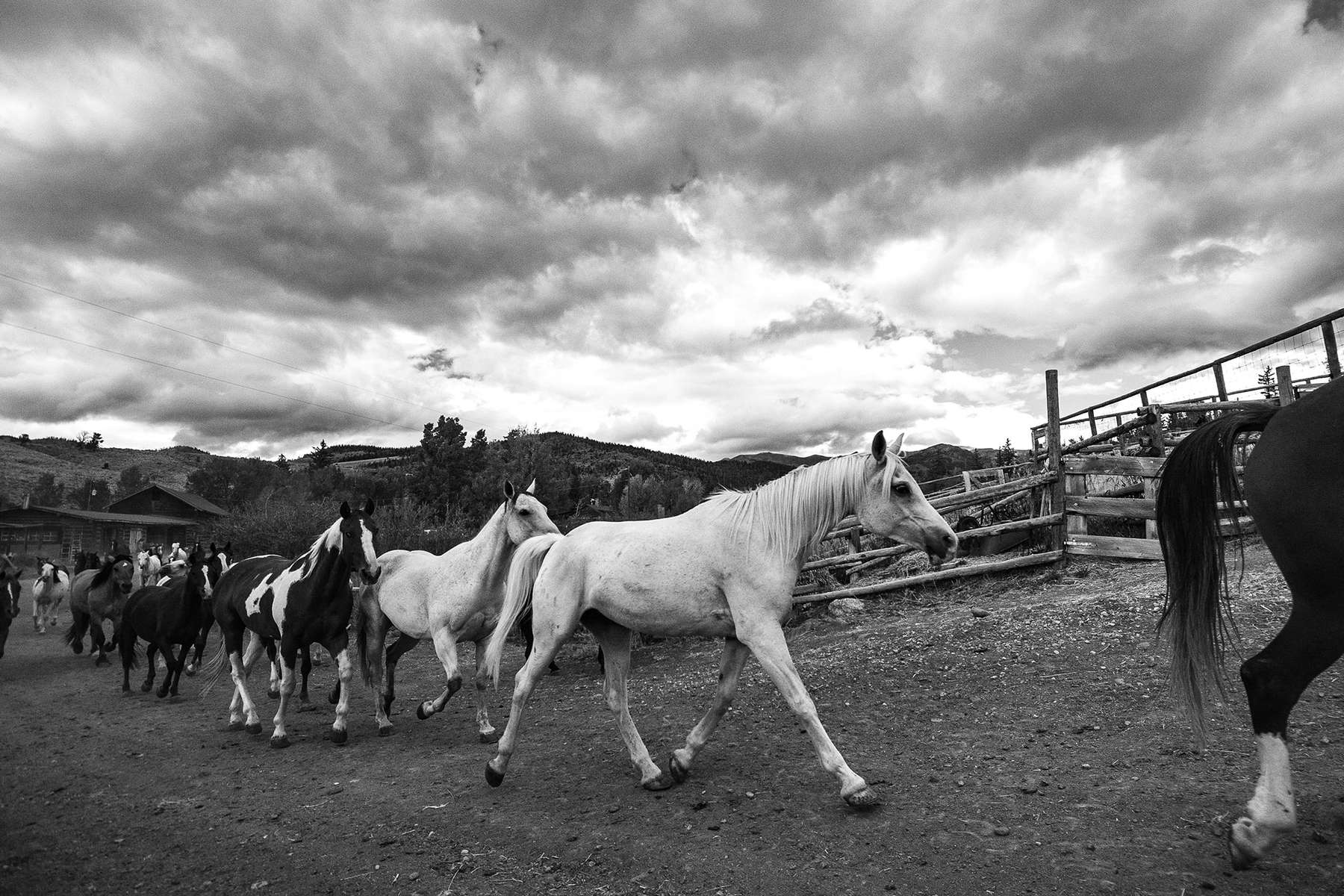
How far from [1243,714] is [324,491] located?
54.4 m

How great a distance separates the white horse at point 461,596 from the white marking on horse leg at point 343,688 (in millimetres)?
328

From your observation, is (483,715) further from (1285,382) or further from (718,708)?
(1285,382)

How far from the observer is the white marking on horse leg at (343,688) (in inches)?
266

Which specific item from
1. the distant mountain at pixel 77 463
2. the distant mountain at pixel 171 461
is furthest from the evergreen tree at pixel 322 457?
the distant mountain at pixel 77 463

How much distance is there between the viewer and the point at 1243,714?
459 cm

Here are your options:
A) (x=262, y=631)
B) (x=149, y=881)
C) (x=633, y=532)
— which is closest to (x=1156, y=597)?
(x=633, y=532)

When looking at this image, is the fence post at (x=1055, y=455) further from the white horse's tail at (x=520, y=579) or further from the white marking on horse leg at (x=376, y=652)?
the white marking on horse leg at (x=376, y=652)

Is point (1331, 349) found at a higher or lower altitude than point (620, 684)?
higher

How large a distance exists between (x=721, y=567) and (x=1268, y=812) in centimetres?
281

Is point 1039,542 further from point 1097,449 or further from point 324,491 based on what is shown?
point 324,491

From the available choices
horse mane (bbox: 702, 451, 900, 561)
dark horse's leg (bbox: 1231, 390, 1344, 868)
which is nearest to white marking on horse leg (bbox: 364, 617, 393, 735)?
horse mane (bbox: 702, 451, 900, 561)

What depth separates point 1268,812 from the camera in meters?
2.79

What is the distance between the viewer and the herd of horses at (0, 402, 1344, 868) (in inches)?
112

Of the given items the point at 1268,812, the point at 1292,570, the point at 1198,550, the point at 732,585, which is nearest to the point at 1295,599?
the point at 1292,570
